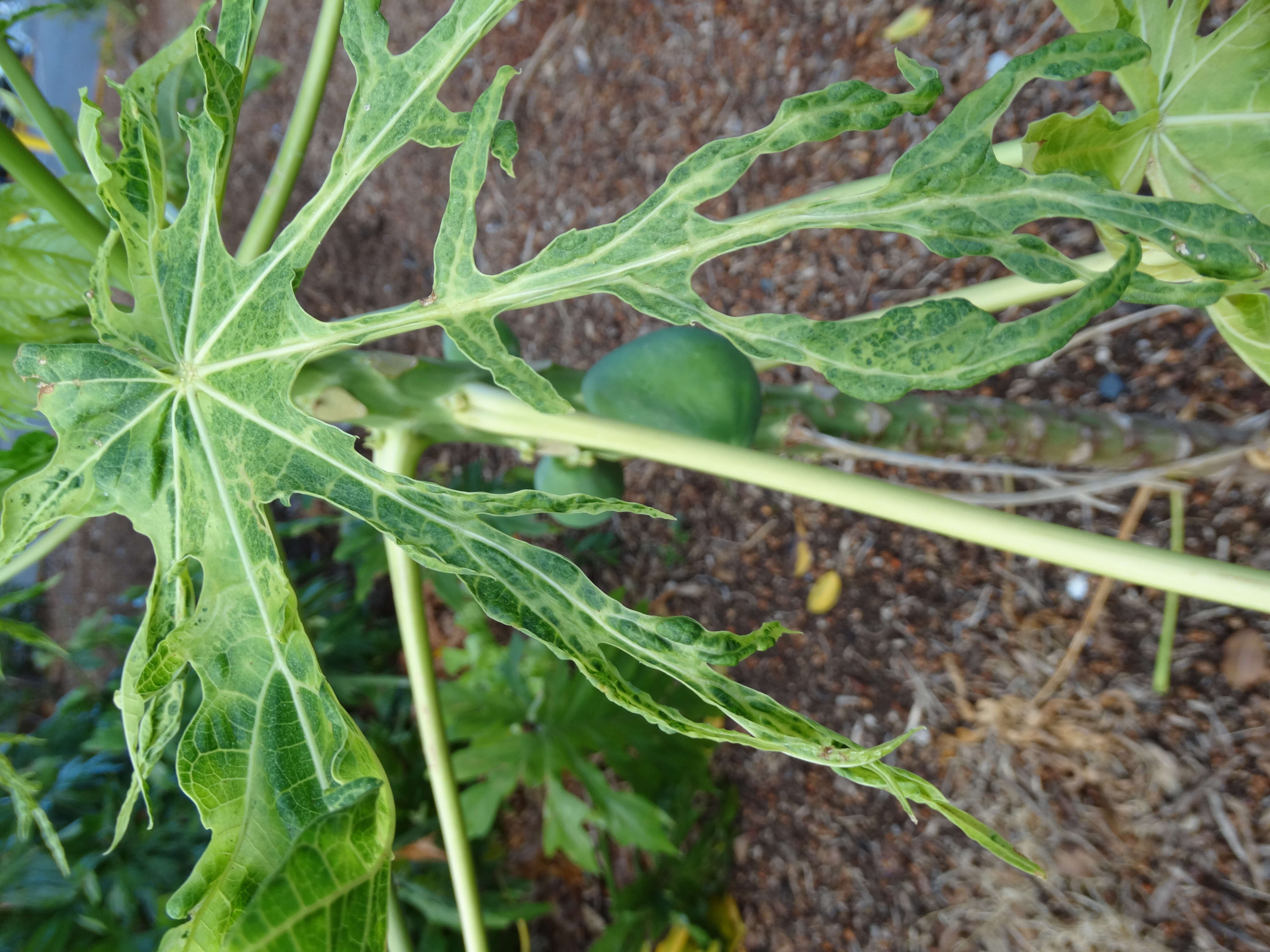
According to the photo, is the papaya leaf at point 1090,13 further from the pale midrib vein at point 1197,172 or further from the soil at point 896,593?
the soil at point 896,593

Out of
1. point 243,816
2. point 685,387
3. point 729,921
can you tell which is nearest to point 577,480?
point 685,387

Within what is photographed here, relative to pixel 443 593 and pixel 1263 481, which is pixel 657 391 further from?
pixel 443 593

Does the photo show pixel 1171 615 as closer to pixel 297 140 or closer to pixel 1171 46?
pixel 1171 46

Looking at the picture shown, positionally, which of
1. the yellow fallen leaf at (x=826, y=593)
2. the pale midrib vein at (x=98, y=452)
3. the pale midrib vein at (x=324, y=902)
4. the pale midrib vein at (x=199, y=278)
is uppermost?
the pale midrib vein at (x=199, y=278)

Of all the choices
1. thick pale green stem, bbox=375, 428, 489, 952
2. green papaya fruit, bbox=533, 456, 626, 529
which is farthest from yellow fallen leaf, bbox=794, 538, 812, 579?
thick pale green stem, bbox=375, 428, 489, 952

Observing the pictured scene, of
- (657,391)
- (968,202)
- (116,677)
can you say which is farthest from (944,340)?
(116,677)

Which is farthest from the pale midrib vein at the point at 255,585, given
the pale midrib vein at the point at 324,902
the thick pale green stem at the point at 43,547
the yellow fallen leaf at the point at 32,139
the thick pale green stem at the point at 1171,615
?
the thick pale green stem at the point at 1171,615
